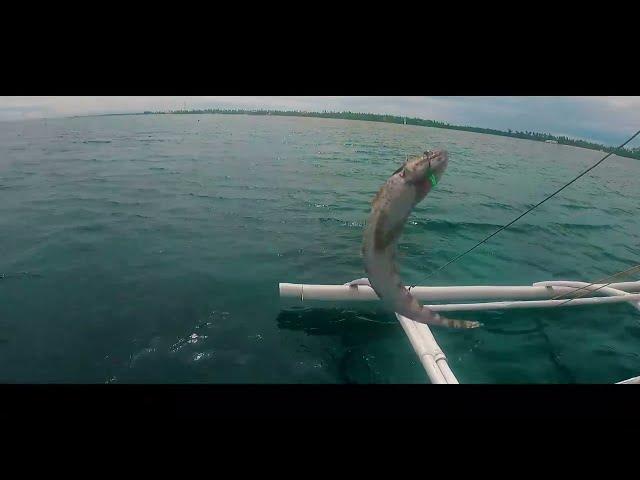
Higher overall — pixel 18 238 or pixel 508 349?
pixel 18 238

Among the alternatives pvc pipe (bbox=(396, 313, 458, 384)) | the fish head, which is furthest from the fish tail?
the fish head

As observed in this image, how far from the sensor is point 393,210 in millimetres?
4945

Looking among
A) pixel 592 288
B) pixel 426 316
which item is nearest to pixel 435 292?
pixel 426 316

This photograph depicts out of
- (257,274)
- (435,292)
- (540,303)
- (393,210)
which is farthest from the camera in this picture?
(257,274)

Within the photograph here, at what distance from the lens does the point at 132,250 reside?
11984 millimetres

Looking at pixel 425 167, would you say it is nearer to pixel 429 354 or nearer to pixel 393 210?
pixel 393 210

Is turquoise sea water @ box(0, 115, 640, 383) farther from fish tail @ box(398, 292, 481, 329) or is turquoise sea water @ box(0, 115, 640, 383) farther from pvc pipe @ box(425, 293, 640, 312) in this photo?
fish tail @ box(398, 292, 481, 329)

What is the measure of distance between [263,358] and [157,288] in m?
3.91

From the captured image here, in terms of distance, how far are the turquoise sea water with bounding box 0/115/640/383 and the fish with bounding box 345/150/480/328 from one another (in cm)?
249

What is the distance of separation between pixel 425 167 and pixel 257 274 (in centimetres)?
702

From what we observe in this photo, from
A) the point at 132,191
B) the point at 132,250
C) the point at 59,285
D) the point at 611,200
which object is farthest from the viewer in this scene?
the point at 611,200

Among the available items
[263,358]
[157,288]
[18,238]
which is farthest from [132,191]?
[263,358]

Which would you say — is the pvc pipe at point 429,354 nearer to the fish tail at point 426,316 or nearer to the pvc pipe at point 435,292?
the fish tail at point 426,316

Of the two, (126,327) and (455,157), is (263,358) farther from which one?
(455,157)
